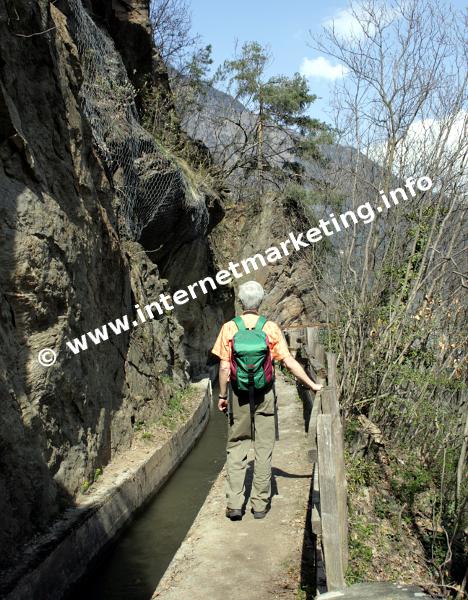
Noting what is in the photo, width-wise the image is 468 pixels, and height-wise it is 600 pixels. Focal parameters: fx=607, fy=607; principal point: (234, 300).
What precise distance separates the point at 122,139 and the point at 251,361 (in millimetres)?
8517

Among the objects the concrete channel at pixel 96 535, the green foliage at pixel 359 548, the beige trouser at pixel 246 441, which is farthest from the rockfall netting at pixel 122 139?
the green foliage at pixel 359 548

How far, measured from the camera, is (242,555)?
493 cm

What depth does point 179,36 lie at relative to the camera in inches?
1179

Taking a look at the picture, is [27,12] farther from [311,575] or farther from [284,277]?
[284,277]

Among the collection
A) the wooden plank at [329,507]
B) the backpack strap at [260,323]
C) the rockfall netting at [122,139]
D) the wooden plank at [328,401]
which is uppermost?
the rockfall netting at [122,139]

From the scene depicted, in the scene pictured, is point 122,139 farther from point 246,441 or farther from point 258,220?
point 258,220

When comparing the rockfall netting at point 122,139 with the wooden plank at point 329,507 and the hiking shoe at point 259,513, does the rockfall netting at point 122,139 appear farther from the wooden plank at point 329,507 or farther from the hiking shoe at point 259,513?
the wooden plank at point 329,507

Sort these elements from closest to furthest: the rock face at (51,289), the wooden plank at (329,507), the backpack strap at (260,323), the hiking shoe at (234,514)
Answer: the wooden plank at (329,507) → the backpack strap at (260,323) → the hiking shoe at (234,514) → the rock face at (51,289)

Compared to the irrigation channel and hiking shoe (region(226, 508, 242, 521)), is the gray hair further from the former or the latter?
the irrigation channel

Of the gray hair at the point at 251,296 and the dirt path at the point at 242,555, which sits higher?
the gray hair at the point at 251,296

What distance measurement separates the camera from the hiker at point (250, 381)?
490cm

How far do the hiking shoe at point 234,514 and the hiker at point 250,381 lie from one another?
0.07 metres

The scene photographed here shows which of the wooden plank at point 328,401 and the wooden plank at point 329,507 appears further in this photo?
the wooden plank at point 328,401

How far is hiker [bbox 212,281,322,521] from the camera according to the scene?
4898 mm
